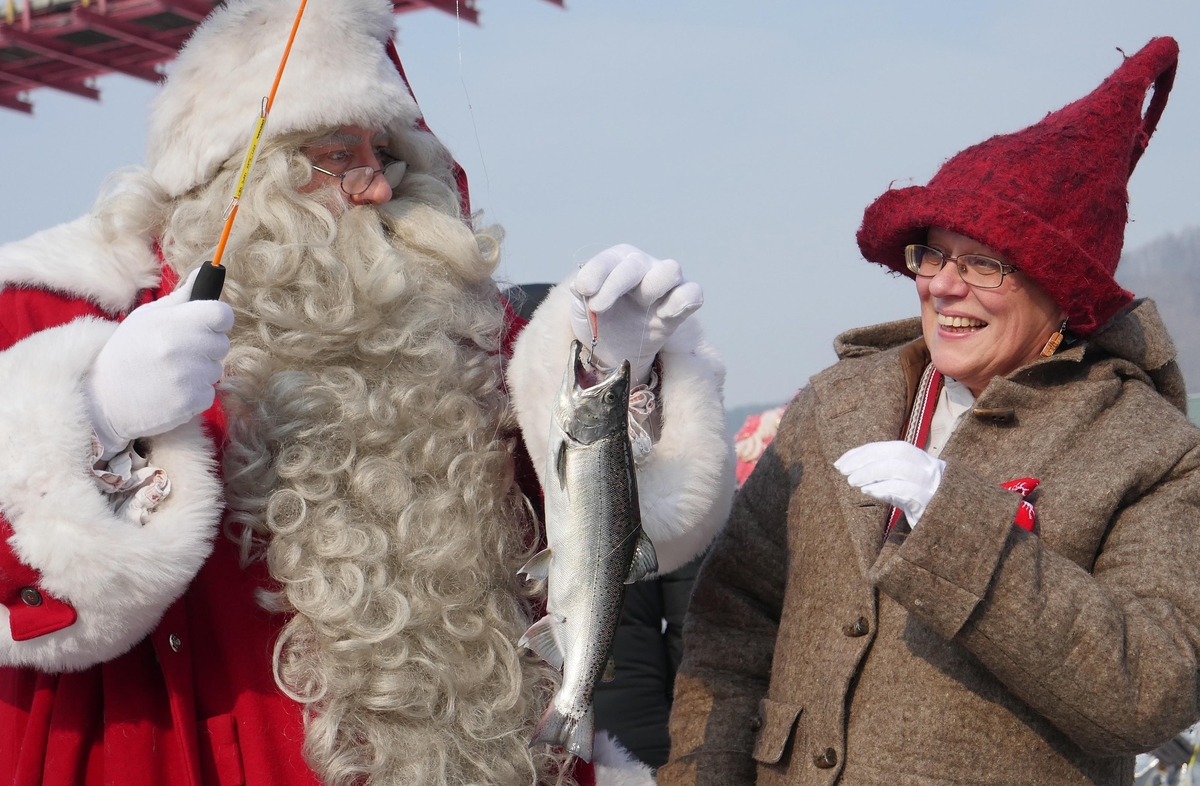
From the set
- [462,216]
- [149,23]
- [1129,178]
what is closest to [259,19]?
[462,216]

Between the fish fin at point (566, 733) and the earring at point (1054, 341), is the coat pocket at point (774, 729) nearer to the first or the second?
the fish fin at point (566, 733)

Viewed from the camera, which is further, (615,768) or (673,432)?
(615,768)

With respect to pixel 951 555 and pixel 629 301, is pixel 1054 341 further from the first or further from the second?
pixel 629 301

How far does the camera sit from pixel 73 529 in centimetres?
181

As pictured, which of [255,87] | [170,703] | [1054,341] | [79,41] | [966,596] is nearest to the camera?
[966,596]

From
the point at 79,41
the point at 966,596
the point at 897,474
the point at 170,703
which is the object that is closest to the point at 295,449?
the point at 170,703

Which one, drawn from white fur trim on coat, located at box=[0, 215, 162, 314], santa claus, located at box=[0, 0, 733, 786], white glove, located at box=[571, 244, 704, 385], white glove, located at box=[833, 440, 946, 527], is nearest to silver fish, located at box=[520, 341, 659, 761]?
white glove, located at box=[571, 244, 704, 385]

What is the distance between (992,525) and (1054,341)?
0.54m

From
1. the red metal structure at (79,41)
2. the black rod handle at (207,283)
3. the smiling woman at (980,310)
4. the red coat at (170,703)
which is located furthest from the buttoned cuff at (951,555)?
the red metal structure at (79,41)

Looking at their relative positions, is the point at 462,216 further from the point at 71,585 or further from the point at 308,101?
the point at 71,585

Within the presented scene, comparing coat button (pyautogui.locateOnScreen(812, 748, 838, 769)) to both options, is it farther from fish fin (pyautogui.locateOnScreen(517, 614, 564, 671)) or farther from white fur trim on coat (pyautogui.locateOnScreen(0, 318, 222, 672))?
white fur trim on coat (pyautogui.locateOnScreen(0, 318, 222, 672))

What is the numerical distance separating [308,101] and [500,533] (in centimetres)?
102

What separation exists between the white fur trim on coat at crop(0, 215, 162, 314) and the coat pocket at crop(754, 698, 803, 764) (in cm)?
162

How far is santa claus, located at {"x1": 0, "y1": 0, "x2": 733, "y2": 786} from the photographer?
187 cm
